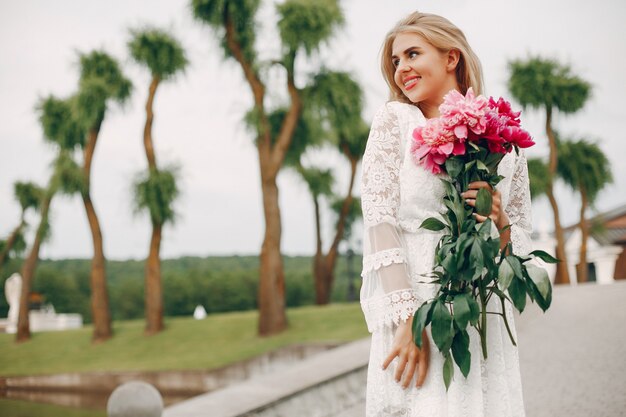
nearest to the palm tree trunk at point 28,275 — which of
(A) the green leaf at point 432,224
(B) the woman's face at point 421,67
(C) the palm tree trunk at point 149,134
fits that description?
(C) the palm tree trunk at point 149,134

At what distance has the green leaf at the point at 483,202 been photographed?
5.86 feet

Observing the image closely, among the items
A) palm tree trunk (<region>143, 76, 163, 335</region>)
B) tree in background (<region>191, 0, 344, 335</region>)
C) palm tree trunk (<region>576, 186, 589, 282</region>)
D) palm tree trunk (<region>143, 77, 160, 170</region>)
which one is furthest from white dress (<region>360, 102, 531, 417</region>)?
palm tree trunk (<region>576, 186, 589, 282</region>)

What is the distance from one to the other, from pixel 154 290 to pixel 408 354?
14.1 metres

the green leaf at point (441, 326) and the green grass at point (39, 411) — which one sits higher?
the green leaf at point (441, 326)

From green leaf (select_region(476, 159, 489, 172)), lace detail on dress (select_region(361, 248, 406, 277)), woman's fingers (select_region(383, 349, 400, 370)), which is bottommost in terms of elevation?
woman's fingers (select_region(383, 349, 400, 370))

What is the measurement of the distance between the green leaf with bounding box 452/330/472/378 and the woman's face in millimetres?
753

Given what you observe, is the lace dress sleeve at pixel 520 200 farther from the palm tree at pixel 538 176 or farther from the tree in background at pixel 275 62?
the palm tree at pixel 538 176

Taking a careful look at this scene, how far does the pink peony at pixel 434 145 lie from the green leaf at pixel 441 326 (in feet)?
1.32

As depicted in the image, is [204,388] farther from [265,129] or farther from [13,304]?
[13,304]

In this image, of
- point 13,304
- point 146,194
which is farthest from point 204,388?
point 13,304

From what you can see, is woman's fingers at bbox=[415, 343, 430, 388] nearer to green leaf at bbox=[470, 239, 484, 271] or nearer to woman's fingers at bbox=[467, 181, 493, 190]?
green leaf at bbox=[470, 239, 484, 271]

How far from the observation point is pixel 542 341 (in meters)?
7.21

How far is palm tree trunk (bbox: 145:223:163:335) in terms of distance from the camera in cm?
1525

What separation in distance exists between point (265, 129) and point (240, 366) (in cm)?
474
